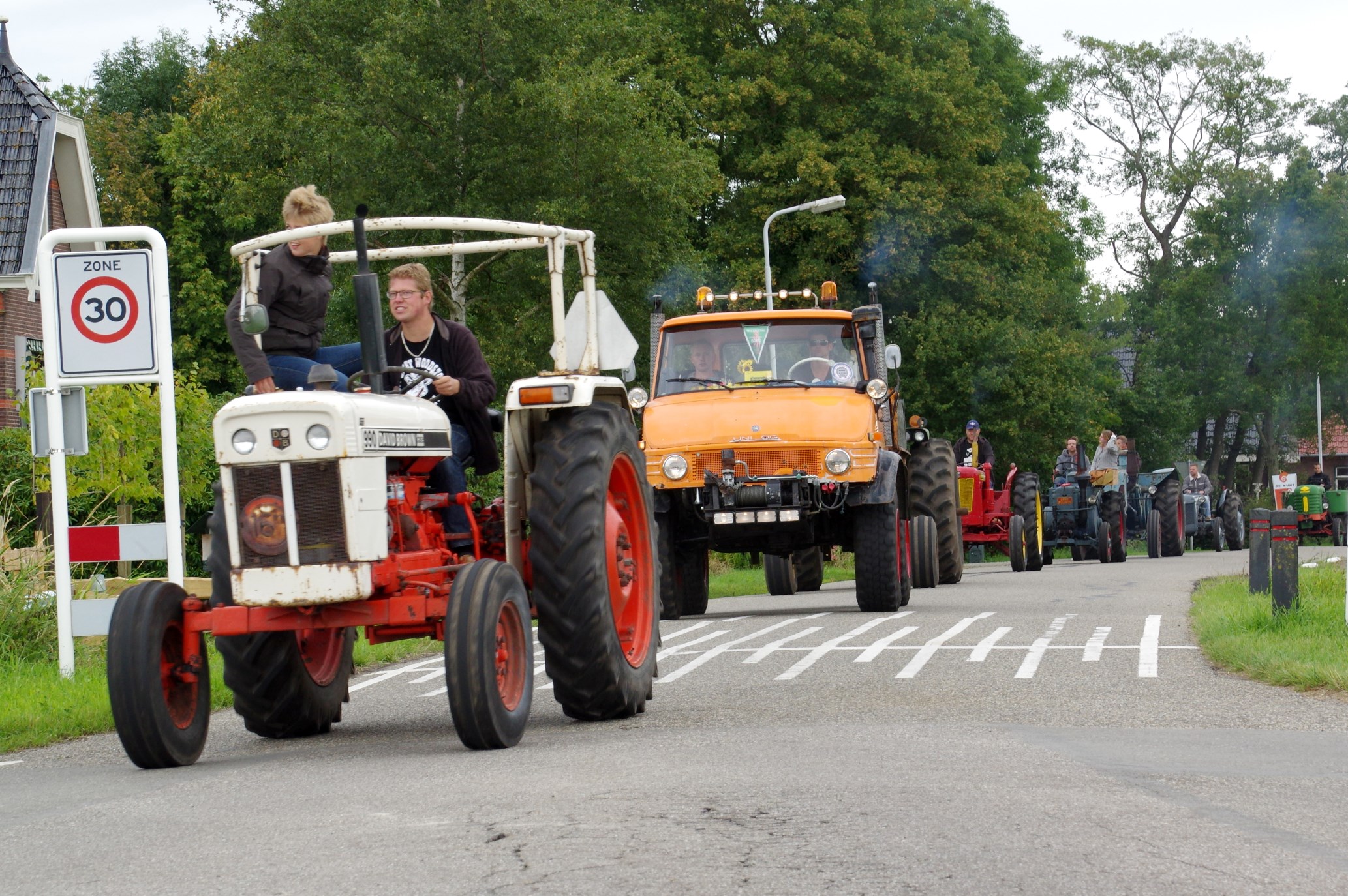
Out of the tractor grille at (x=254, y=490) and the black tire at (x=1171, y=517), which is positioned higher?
the tractor grille at (x=254, y=490)

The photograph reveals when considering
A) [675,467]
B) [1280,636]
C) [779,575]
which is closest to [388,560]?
[1280,636]

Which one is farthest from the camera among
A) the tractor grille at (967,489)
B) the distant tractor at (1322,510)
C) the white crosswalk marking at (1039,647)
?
the distant tractor at (1322,510)

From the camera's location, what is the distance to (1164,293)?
64750 millimetres

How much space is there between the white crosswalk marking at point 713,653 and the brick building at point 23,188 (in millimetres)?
18706

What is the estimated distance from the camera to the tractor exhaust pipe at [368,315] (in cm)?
789

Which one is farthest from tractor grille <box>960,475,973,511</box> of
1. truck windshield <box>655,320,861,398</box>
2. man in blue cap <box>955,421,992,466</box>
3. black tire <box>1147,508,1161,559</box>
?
truck windshield <box>655,320,861,398</box>

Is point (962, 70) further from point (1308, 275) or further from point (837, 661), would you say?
point (837, 661)

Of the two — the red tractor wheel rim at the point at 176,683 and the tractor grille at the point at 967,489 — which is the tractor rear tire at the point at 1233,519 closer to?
the tractor grille at the point at 967,489

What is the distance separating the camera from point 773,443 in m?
16.4

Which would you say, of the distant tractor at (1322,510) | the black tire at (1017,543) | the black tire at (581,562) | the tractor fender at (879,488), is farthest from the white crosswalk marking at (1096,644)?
the distant tractor at (1322,510)

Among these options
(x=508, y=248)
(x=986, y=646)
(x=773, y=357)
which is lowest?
(x=986, y=646)

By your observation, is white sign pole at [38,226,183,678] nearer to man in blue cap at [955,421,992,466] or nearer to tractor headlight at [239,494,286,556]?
tractor headlight at [239,494,286,556]

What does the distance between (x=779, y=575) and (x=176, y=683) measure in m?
14.1

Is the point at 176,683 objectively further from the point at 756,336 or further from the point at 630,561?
the point at 756,336
